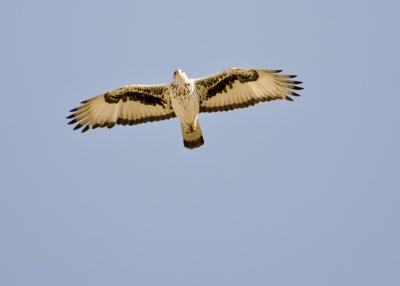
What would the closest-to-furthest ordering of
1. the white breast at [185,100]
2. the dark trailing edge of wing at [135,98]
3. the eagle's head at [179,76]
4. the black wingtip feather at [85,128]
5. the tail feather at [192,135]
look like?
the eagle's head at [179,76], the white breast at [185,100], the tail feather at [192,135], the dark trailing edge of wing at [135,98], the black wingtip feather at [85,128]

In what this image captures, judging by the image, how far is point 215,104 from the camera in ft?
57.8

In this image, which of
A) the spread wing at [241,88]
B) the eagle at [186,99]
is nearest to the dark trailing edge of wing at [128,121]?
the eagle at [186,99]

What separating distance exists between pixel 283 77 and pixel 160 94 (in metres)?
2.71

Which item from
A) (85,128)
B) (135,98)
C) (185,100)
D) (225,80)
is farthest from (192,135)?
(85,128)

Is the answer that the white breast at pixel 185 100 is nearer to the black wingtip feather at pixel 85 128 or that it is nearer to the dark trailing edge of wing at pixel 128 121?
the dark trailing edge of wing at pixel 128 121

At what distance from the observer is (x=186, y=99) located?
16.9m

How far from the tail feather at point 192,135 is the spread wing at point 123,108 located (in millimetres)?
671

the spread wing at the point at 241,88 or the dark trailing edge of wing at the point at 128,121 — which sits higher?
the spread wing at the point at 241,88

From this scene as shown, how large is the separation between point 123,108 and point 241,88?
2673 millimetres

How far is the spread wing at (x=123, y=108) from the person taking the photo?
17.6 metres

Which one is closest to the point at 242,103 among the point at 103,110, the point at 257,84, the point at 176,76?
the point at 257,84

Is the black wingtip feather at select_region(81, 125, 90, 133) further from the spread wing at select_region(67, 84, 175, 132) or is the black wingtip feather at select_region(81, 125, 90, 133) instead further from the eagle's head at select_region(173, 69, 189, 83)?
the eagle's head at select_region(173, 69, 189, 83)

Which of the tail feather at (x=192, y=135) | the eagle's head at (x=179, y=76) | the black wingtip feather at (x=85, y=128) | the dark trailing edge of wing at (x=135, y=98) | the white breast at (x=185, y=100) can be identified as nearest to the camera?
the eagle's head at (x=179, y=76)

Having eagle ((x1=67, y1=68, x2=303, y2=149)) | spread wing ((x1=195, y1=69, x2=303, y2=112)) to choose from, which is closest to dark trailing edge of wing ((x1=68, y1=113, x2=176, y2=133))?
eagle ((x1=67, y1=68, x2=303, y2=149))
